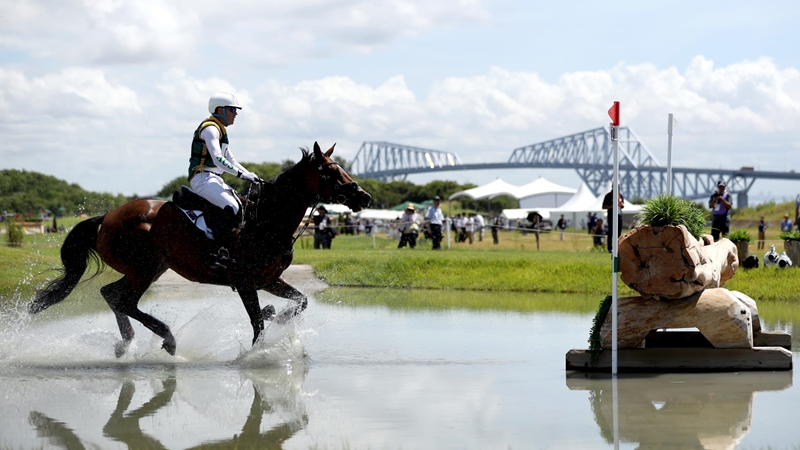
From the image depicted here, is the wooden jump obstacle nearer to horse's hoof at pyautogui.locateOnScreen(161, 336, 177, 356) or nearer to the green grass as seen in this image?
horse's hoof at pyautogui.locateOnScreen(161, 336, 177, 356)

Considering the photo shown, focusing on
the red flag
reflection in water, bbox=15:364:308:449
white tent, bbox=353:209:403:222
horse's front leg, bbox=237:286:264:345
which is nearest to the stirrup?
horse's front leg, bbox=237:286:264:345

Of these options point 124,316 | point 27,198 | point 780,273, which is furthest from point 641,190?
point 124,316

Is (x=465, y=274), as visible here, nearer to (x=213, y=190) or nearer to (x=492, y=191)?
(x=213, y=190)

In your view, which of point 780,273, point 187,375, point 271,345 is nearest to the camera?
point 187,375

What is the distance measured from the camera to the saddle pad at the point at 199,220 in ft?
34.5

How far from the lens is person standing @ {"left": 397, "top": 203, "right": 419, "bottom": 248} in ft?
96.9

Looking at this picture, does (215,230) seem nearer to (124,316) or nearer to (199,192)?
(199,192)

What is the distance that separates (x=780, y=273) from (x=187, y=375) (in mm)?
13041

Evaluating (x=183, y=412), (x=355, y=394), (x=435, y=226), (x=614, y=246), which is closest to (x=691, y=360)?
(x=614, y=246)

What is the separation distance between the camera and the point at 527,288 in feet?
63.7

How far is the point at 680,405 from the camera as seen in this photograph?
814 cm

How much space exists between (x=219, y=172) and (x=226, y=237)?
689 mm

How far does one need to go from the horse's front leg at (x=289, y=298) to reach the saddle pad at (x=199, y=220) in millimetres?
825

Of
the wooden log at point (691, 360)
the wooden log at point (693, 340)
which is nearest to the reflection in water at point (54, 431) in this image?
the wooden log at point (691, 360)
